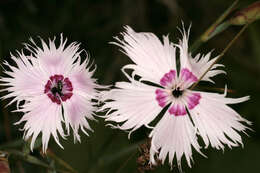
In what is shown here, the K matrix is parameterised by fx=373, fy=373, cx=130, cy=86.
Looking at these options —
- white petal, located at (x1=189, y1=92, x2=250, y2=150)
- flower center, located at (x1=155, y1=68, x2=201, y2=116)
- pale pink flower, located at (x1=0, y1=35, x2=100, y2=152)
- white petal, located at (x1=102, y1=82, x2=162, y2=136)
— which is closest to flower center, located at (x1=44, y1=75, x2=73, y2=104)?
pale pink flower, located at (x1=0, y1=35, x2=100, y2=152)

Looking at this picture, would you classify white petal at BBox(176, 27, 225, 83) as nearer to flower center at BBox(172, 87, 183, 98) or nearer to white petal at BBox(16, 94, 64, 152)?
flower center at BBox(172, 87, 183, 98)

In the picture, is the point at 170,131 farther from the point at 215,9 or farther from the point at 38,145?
the point at 215,9

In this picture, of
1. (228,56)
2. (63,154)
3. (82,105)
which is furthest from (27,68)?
(228,56)

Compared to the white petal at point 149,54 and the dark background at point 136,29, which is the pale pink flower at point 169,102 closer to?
the white petal at point 149,54

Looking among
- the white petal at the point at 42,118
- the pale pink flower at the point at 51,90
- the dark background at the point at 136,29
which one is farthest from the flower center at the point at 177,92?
the dark background at the point at 136,29

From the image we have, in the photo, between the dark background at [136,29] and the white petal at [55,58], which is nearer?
the white petal at [55,58]

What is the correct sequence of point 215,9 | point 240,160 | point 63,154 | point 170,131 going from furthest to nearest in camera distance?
point 215,9, point 240,160, point 63,154, point 170,131
